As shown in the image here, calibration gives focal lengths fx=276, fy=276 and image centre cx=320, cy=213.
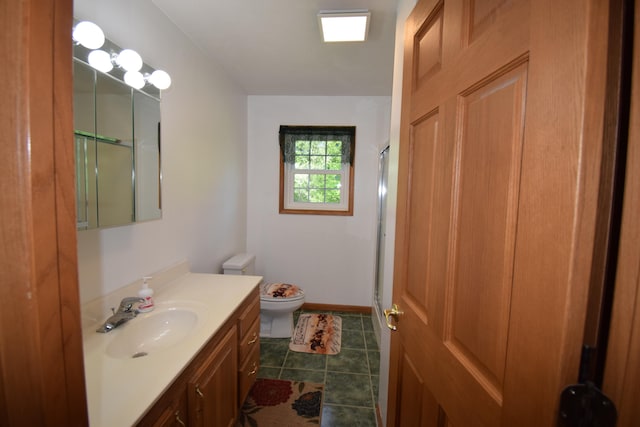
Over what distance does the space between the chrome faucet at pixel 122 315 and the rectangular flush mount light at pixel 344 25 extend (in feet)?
6.05

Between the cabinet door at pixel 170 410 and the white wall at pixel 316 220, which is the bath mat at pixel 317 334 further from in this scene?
the cabinet door at pixel 170 410

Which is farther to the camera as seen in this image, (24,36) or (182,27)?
(182,27)

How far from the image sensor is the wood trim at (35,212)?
356 mm

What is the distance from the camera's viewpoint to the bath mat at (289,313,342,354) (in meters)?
2.49

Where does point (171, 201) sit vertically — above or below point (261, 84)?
below

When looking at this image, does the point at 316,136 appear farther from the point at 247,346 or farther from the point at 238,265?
the point at 247,346

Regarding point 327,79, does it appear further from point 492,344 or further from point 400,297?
point 492,344

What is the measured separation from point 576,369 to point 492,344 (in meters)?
0.17

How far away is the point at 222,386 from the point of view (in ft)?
4.39

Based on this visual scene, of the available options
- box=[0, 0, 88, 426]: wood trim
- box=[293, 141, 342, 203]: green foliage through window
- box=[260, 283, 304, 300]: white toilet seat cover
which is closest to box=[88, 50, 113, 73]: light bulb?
box=[0, 0, 88, 426]: wood trim

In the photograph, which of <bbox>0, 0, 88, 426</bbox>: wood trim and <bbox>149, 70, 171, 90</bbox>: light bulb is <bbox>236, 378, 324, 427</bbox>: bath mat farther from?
<bbox>149, 70, 171, 90</bbox>: light bulb

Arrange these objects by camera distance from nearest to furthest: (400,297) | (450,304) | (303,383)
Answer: (450,304), (400,297), (303,383)

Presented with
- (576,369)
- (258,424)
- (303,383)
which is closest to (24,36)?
(576,369)

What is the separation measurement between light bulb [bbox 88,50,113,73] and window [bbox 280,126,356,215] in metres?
1.98
